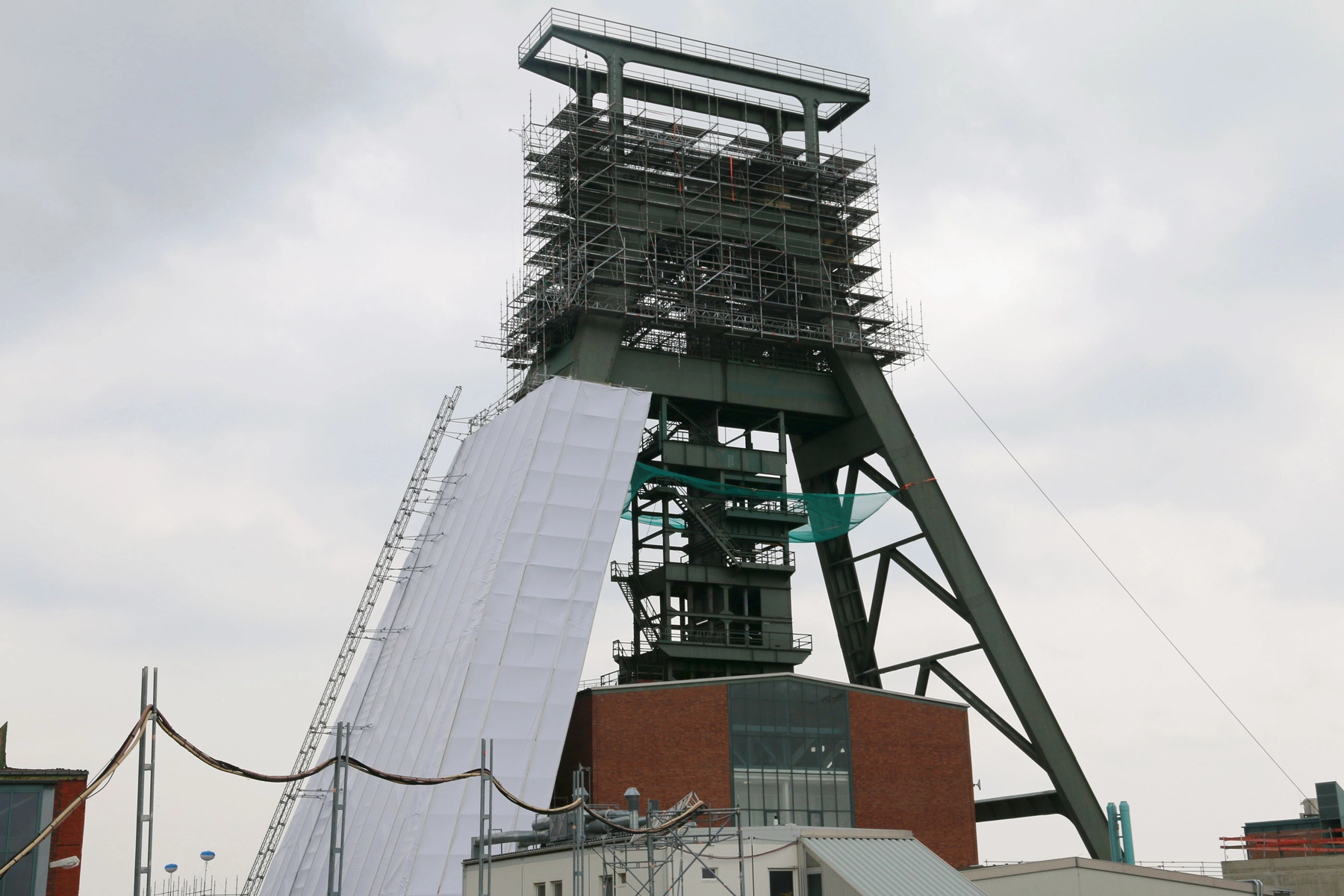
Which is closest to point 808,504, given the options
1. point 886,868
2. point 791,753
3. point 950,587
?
point 950,587

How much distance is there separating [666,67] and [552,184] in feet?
17.0

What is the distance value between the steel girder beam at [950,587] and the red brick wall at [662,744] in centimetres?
886

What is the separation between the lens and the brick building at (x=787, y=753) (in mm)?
41188

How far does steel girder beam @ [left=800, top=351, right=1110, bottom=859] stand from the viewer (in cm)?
4575

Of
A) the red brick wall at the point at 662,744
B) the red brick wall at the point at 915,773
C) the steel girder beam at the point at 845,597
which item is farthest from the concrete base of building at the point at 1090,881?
the steel girder beam at the point at 845,597

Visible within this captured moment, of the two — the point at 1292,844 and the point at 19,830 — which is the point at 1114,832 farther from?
the point at 19,830

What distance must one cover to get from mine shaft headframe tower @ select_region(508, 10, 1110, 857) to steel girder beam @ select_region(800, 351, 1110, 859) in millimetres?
60

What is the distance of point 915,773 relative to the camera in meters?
44.6

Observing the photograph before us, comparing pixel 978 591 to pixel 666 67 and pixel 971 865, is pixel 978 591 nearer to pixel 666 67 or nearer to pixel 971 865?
pixel 971 865

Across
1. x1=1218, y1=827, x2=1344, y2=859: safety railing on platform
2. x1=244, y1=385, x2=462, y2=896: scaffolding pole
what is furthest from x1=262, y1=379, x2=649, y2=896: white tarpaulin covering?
x1=1218, y1=827, x2=1344, y2=859: safety railing on platform

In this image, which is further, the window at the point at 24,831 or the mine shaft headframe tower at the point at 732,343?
the mine shaft headframe tower at the point at 732,343

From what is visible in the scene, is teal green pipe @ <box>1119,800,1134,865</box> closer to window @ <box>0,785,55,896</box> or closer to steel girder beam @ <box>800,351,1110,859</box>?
steel girder beam @ <box>800,351,1110,859</box>

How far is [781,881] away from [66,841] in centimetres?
1630

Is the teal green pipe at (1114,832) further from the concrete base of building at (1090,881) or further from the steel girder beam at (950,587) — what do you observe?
the concrete base of building at (1090,881)
